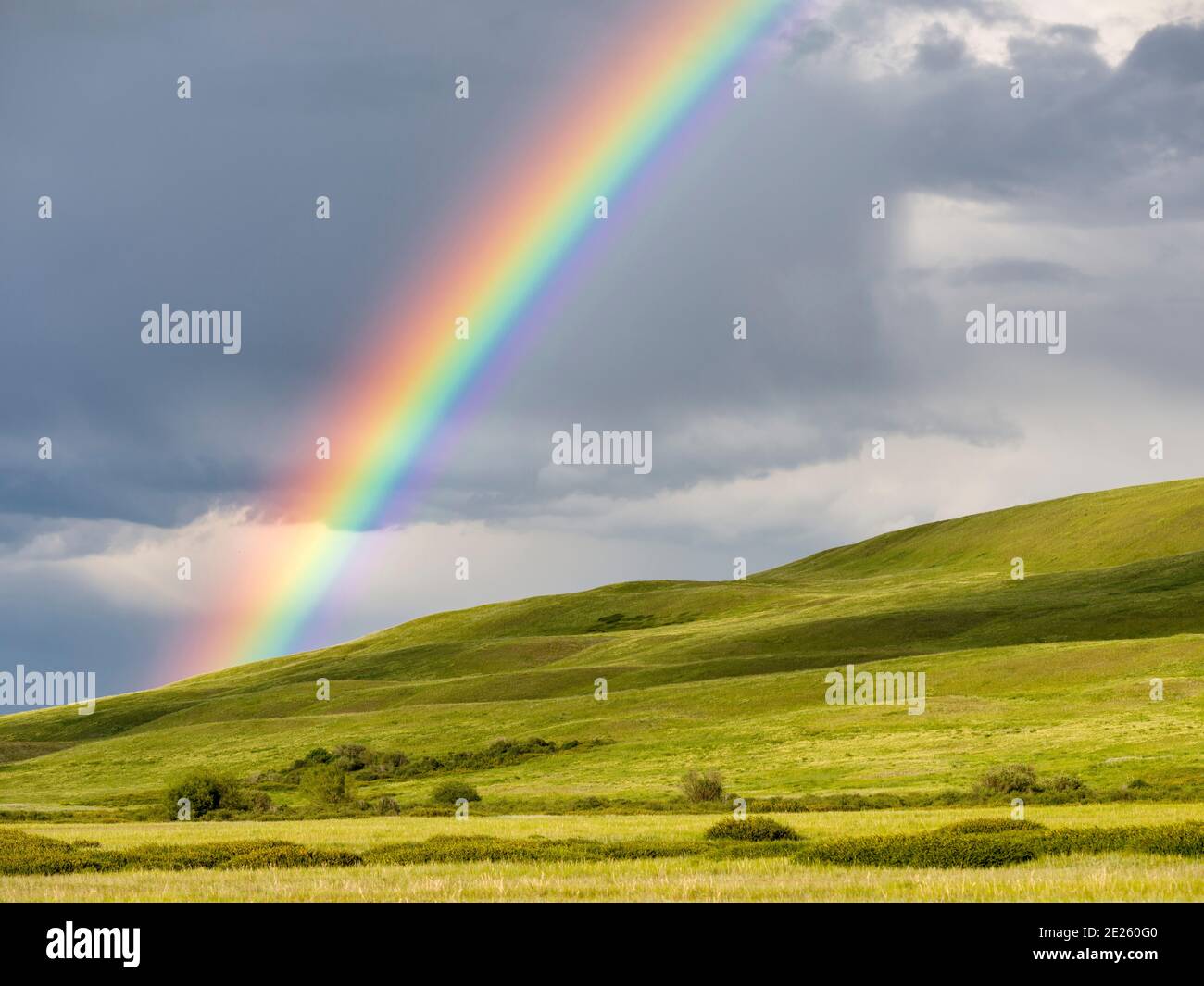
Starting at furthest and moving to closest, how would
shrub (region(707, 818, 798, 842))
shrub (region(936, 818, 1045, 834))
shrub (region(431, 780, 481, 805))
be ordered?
shrub (region(431, 780, 481, 805)), shrub (region(707, 818, 798, 842)), shrub (region(936, 818, 1045, 834))

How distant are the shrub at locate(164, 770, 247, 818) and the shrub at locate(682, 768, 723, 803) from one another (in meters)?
24.7

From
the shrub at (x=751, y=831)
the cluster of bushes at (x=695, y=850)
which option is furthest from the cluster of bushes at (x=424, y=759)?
the cluster of bushes at (x=695, y=850)

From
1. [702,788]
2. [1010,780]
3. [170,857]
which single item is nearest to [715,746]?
[702,788]

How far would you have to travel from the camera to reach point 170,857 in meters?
36.8

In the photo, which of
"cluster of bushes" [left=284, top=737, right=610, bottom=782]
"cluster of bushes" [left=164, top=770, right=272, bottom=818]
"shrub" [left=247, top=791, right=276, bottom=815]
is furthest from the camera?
"cluster of bushes" [left=284, top=737, right=610, bottom=782]

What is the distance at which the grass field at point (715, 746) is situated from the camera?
91.3 ft

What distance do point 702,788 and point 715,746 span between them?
3392 cm

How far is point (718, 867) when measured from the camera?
31062 millimetres

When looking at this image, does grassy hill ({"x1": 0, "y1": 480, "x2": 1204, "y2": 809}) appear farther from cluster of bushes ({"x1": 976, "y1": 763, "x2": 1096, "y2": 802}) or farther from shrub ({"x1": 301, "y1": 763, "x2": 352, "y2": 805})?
shrub ({"x1": 301, "y1": 763, "x2": 352, "y2": 805})

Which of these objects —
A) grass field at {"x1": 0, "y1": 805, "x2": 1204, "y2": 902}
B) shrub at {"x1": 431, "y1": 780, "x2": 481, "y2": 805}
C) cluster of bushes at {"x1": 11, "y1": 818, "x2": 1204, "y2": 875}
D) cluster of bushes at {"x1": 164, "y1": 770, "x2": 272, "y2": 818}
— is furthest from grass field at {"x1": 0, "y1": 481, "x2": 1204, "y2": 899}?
shrub at {"x1": 431, "y1": 780, "x2": 481, "y2": 805}

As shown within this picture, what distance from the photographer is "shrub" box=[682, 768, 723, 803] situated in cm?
7162

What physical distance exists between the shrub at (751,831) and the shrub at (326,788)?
137ft

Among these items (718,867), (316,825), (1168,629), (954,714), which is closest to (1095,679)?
(954,714)
